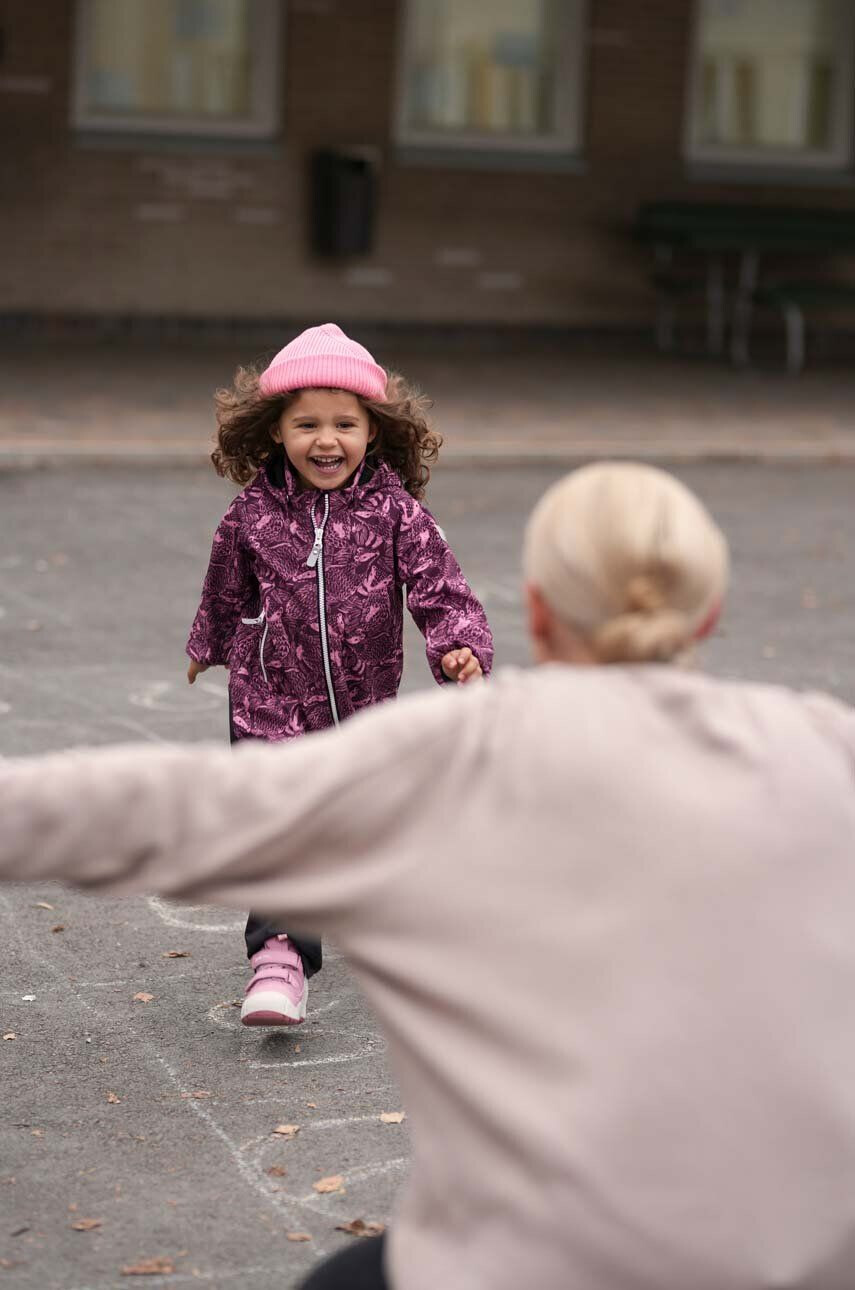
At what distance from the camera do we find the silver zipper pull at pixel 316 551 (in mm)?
4344

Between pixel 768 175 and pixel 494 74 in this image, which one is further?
pixel 768 175

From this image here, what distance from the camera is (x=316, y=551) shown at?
4344 mm

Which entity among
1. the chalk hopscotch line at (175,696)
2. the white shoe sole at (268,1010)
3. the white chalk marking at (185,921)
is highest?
the white shoe sole at (268,1010)

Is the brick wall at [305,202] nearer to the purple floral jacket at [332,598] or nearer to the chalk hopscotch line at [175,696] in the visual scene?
the chalk hopscotch line at [175,696]

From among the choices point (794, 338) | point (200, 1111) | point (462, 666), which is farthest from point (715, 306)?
point (200, 1111)

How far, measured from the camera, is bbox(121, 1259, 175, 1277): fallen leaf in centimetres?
337

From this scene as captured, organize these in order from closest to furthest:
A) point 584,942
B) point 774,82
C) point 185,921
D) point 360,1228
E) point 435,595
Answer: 1. point 584,942
2. point 360,1228
3. point 435,595
4. point 185,921
5. point 774,82

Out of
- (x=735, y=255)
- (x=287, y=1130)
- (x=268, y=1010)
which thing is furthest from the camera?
(x=735, y=255)

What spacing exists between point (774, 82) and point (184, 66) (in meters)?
4.95

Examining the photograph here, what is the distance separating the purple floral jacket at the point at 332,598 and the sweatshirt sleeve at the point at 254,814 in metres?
2.09

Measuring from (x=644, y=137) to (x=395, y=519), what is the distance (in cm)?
1347

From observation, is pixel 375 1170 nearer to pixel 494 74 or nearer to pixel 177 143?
pixel 177 143

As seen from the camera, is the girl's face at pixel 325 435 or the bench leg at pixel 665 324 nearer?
the girl's face at pixel 325 435

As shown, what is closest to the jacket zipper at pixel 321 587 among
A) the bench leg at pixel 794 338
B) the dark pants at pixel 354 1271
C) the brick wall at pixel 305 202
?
the dark pants at pixel 354 1271
